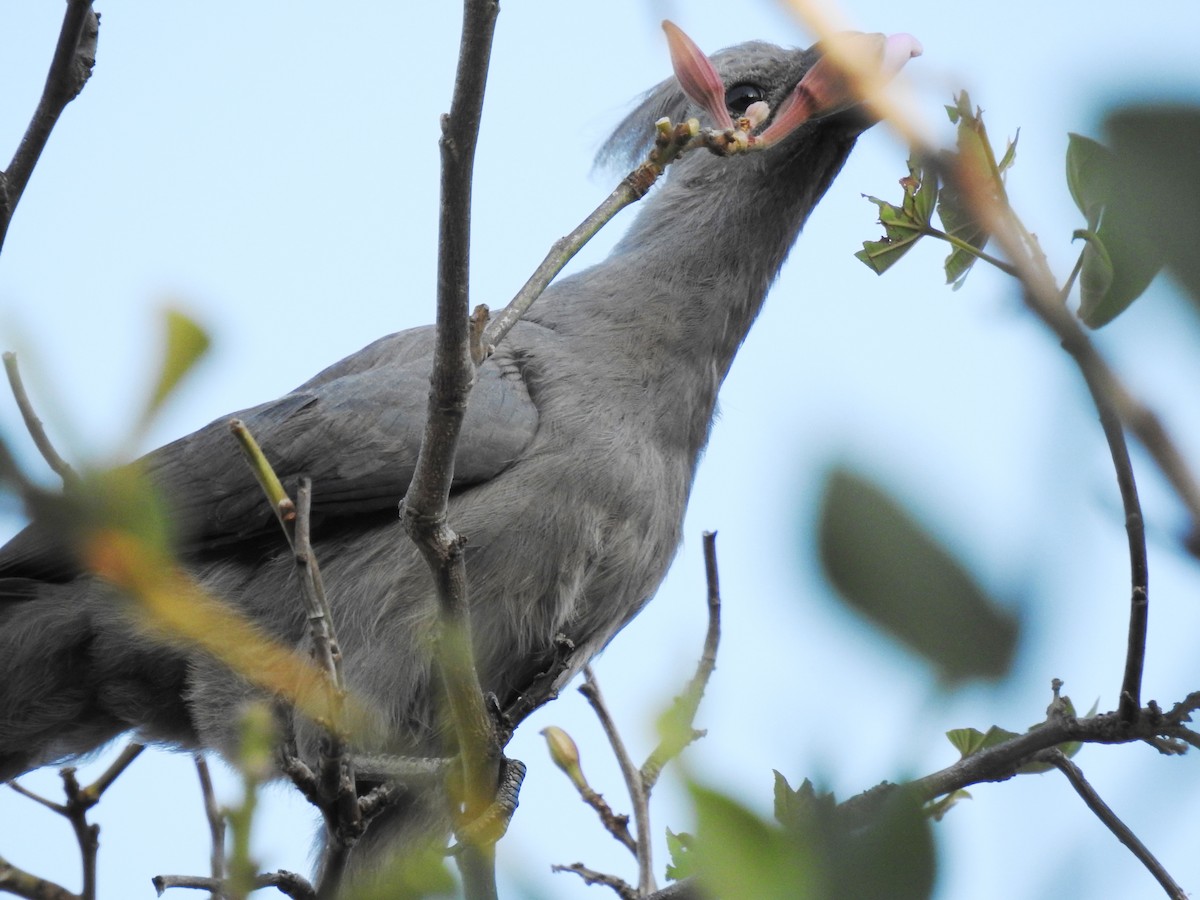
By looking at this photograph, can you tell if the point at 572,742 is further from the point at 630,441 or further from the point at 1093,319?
the point at 1093,319

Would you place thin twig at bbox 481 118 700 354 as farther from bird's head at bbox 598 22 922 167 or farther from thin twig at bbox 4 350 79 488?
thin twig at bbox 4 350 79 488

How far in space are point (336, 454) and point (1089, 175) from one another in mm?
3591

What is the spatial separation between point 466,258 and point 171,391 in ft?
4.20

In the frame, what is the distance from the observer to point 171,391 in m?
1.17

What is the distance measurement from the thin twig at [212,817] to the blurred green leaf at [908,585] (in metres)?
2.77

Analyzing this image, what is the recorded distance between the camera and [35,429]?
5.09 ft

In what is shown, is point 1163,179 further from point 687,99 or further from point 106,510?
point 687,99

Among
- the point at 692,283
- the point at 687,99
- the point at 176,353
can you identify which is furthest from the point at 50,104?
the point at 687,99

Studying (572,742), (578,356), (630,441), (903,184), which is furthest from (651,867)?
(903,184)

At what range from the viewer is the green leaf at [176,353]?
1.17 m

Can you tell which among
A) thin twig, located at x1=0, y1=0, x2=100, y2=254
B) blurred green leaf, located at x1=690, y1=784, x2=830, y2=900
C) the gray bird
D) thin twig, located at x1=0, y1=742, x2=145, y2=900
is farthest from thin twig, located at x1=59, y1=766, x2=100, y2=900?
blurred green leaf, located at x1=690, y1=784, x2=830, y2=900

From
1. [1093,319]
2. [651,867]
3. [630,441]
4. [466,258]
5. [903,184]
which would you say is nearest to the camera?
[1093,319]

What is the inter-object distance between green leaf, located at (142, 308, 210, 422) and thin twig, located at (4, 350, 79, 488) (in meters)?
0.11

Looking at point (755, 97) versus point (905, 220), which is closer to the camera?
point (905, 220)
